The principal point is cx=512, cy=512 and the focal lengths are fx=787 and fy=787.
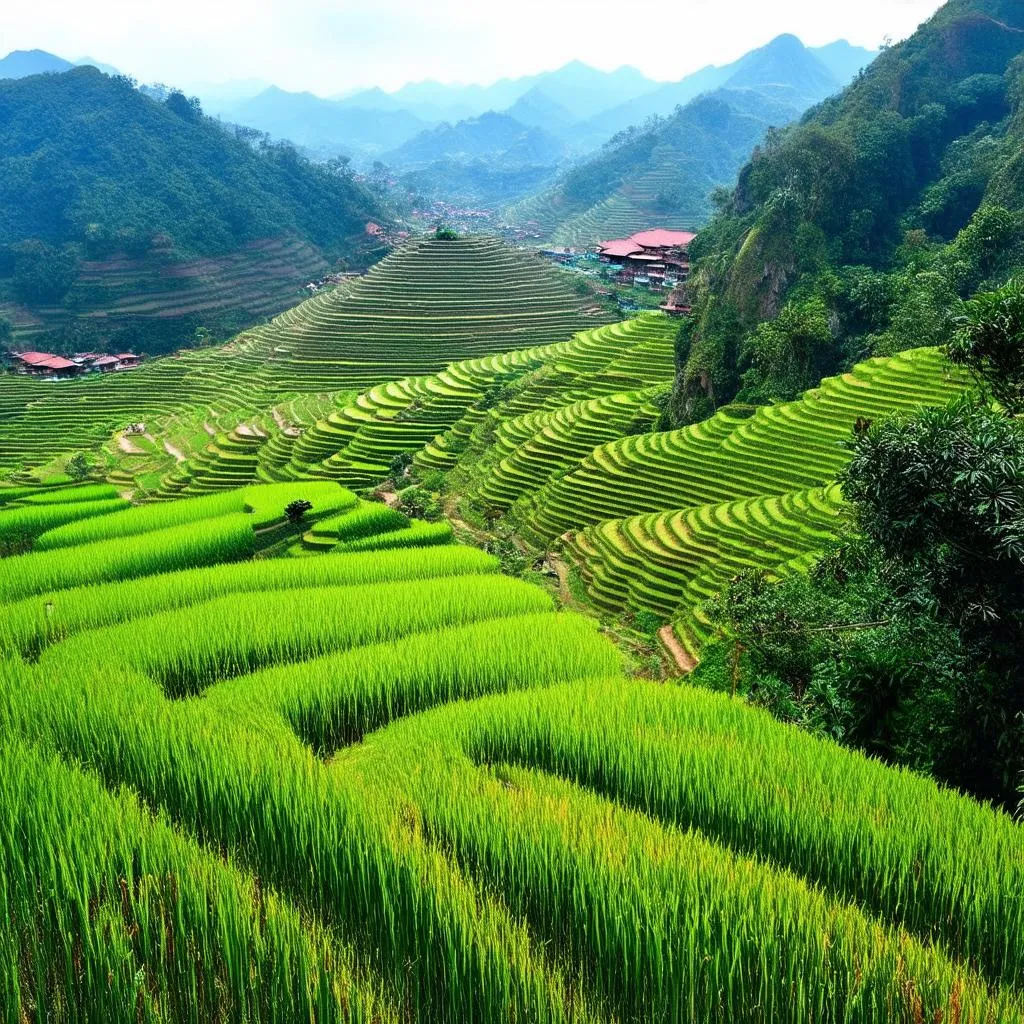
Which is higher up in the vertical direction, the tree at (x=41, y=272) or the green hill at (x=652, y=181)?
the green hill at (x=652, y=181)

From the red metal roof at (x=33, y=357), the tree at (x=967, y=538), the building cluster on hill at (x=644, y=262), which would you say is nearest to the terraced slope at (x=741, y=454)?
the tree at (x=967, y=538)

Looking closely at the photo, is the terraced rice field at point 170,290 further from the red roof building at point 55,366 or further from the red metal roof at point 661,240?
the red metal roof at point 661,240

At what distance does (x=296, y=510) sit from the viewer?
16172mm

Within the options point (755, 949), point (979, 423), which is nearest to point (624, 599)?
point (979, 423)

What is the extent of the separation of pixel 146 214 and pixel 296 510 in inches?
2315

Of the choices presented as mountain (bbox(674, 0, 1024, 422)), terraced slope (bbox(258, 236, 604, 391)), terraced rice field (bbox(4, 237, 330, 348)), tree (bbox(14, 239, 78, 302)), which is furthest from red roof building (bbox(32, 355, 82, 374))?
mountain (bbox(674, 0, 1024, 422))

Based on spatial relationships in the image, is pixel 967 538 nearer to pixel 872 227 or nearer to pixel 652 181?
pixel 872 227

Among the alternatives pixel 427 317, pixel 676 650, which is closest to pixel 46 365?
pixel 427 317

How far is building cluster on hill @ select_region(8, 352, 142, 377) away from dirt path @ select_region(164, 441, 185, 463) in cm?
1629

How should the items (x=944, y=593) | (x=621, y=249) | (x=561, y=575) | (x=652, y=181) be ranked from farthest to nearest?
1. (x=652, y=181)
2. (x=621, y=249)
3. (x=561, y=575)
4. (x=944, y=593)

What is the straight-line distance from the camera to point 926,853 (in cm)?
480

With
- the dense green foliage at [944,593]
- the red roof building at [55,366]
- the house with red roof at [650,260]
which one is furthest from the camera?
the house with red roof at [650,260]

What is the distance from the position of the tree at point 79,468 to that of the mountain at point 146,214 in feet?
85.0

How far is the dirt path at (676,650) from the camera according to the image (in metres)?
14.3
